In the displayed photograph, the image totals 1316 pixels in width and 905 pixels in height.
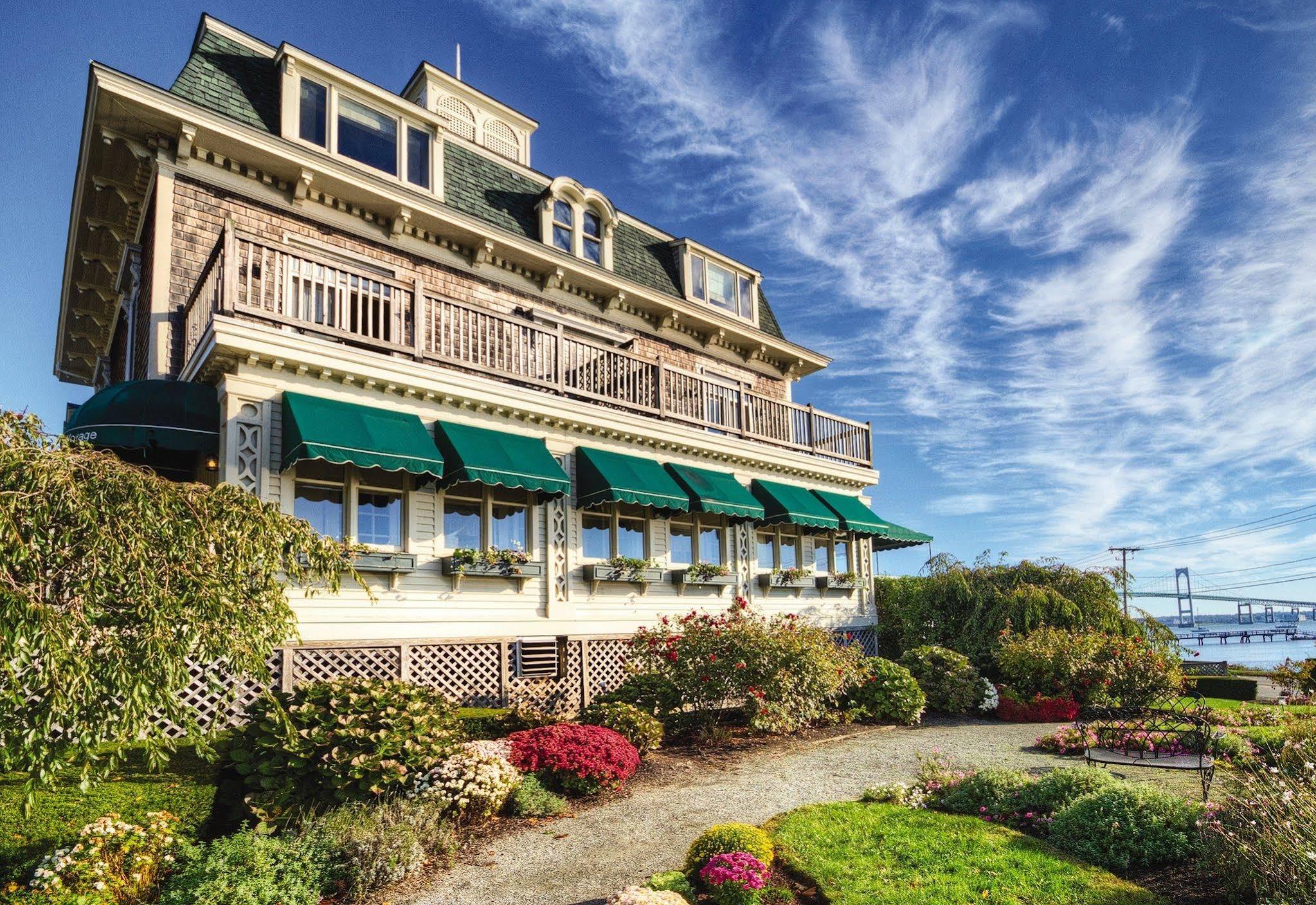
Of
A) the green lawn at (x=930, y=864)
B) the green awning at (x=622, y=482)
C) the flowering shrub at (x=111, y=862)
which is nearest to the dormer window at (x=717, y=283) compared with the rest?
the green awning at (x=622, y=482)

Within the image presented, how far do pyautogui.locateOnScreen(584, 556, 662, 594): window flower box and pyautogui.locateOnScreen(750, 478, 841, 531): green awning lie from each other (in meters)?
3.34

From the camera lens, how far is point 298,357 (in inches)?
474

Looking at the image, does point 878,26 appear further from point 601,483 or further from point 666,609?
point 666,609

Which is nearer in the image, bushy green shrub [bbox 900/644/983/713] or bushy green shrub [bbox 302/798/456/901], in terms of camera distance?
bushy green shrub [bbox 302/798/456/901]

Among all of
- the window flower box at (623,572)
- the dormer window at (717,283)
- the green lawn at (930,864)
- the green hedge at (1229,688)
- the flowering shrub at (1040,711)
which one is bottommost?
the green hedge at (1229,688)

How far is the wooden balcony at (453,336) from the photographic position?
486 inches

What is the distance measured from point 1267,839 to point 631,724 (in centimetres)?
764

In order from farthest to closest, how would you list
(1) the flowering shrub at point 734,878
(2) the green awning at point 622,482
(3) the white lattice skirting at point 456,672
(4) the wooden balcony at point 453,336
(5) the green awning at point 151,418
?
(2) the green awning at point 622,482
(4) the wooden balcony at point 453,336
(5) the green awning at point 151,418
(3) the white lattice skirting at point 456,672
(1) the flowering shrub at point 734,878

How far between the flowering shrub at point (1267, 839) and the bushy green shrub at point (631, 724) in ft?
22.6

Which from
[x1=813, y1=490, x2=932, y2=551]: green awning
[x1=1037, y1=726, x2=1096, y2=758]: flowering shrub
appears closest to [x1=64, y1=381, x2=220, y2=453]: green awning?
[x1=1037, y1=726, x2=1096, y2=758]: flowering shrub

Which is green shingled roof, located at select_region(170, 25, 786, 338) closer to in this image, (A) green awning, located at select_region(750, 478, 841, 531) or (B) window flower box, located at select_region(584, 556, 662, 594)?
(A) green awning, located at select_region(750, 478, 841, 531)

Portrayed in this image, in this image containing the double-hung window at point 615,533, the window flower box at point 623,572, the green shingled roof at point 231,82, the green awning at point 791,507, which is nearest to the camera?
the green shingled roof at point 231,82

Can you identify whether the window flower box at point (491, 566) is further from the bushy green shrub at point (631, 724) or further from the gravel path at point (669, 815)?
the gravel path at point (669, 815)

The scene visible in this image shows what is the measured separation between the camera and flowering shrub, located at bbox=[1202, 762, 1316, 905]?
5.90 m
